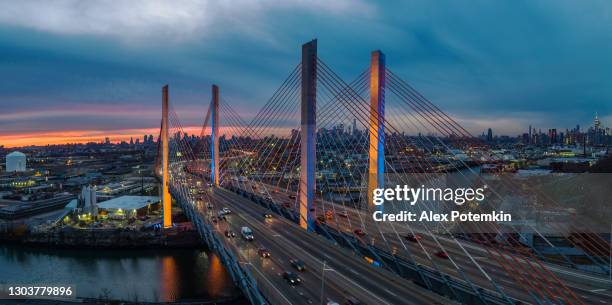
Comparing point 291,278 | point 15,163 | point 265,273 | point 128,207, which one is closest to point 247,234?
point 265,273

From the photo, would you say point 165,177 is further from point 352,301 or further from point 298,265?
point 352,301

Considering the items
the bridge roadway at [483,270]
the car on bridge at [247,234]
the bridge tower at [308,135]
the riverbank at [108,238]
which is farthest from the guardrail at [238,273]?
the riverbank at [108,238]

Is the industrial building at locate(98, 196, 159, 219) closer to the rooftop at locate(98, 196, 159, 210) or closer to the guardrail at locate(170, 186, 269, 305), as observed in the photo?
the rooftop at locate(98, 196, 159, 210)

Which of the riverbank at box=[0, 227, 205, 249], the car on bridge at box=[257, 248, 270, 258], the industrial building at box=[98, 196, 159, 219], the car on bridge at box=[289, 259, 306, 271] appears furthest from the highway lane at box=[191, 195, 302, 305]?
the industrial building at box=[98, 196, 159, 219]

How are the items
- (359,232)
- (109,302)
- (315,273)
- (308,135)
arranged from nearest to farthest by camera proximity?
1. (315,273)
2. (308,135)
3. (359,232)
4. (109,302)

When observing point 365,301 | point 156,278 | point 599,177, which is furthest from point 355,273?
point 599,177
